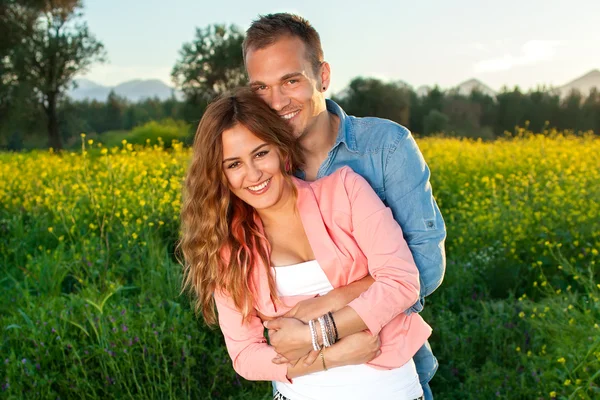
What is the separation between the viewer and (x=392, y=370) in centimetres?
206

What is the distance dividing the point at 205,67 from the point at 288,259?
2163 cm

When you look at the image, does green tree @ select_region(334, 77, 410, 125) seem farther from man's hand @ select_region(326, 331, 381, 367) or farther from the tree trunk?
man's hand @ select_region(326, 331, 381, 367)

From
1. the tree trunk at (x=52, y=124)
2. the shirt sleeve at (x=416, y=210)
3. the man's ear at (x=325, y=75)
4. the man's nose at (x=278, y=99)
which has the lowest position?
the shirt sleeve at (x=416, y=210)

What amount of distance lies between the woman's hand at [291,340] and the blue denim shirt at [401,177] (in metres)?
0.43

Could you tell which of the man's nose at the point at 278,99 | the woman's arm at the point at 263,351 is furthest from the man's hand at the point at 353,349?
the man's nose at the point at 278,99

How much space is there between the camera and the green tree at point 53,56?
21438 mm

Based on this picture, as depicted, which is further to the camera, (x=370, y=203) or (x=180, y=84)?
(x=180, y=84)

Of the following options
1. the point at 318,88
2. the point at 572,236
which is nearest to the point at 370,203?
the point at 318,88

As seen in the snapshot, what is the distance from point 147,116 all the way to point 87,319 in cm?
2907

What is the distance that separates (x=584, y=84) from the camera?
71.8 feet

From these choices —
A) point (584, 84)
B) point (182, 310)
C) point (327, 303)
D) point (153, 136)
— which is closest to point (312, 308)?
point (327, 303)

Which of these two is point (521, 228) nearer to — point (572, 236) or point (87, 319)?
point (572, 236)

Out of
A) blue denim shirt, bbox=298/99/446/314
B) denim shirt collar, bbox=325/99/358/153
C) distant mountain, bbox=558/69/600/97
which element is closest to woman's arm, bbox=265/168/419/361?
blue denim shirt, bbox=298/99/446/314

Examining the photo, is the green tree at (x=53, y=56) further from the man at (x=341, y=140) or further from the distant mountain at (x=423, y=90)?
the man at (x=341, y=140)
